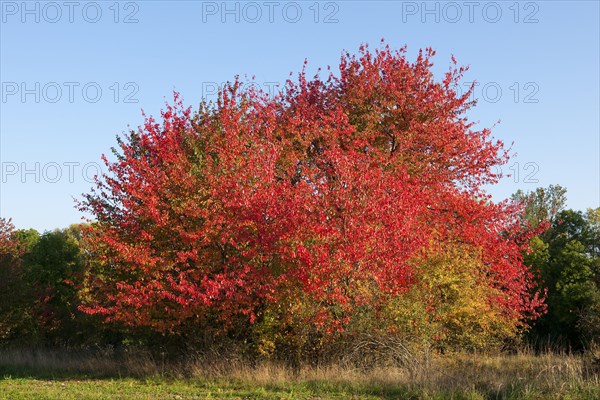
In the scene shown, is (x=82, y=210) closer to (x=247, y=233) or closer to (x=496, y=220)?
(x=247, y=233)

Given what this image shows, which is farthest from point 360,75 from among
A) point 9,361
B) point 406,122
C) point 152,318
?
point 9,361

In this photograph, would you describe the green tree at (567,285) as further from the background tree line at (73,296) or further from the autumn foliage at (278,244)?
the autumn foliage at (278,244)

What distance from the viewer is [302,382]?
15.3 m

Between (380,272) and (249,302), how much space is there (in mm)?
3987

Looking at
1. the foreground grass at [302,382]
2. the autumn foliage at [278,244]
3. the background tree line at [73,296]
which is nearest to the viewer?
the foreground grass at [302,382]

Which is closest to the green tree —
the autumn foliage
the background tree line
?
the background tree line

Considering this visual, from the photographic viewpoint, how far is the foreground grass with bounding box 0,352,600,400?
12992mm

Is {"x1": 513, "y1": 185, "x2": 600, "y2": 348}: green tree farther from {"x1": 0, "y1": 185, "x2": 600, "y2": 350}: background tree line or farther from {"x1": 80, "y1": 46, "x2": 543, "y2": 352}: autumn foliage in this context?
{"x1": 80, "y1": 46, "x2": 543, "y2": 352}: autumn foliage

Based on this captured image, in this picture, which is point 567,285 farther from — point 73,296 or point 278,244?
point 73,296

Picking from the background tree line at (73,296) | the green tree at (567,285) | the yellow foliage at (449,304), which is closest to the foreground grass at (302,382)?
the yellow foliage at (449,304)

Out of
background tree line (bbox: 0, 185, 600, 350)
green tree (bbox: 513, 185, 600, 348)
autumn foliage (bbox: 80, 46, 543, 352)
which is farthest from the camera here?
green tree (bbox: 513, 185, 600, 348)

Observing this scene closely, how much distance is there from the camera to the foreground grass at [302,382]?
12992mm

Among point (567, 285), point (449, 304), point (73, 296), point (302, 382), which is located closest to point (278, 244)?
point (302, 382)

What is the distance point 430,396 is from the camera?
1288 centimetres
